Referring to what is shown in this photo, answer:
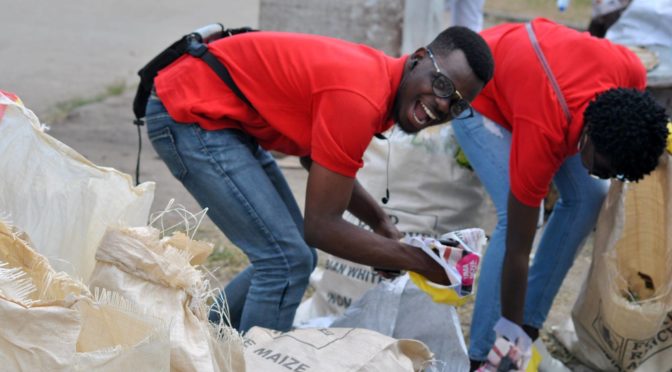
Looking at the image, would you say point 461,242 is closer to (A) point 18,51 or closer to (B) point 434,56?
(B) point 434,56

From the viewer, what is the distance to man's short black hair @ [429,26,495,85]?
237cm

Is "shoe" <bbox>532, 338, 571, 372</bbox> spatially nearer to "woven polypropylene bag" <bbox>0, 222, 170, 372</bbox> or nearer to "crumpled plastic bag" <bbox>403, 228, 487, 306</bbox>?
"crumpled plastic bag" <bbox>403, 228, 487, 306</bbox>

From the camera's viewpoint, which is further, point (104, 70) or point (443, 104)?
point (104, 70)

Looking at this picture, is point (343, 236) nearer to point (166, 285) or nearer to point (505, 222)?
point (166, 285)

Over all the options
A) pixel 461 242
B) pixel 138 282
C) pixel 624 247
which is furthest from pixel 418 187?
pixel 138 282

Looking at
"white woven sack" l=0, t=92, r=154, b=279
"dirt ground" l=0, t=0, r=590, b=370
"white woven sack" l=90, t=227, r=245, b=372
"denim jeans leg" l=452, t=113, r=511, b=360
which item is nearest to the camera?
"white woven sack" l=90, t=227, r=245, b=372

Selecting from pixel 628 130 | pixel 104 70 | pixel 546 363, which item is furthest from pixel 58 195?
pixel 104 70

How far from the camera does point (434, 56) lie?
2393 mm

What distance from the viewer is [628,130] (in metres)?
2.60

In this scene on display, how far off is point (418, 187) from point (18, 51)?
5.13 meters

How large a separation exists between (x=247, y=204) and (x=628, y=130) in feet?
3.61

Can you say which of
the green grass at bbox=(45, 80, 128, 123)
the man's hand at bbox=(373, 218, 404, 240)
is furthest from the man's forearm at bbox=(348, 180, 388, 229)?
the green grass at bbox=(45, 80, 128, 123)

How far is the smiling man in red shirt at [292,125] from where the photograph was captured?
7.61 ft

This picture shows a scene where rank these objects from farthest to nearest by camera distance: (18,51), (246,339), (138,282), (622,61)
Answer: (18,51) < (622,61) < (246,339) < (138,282)
